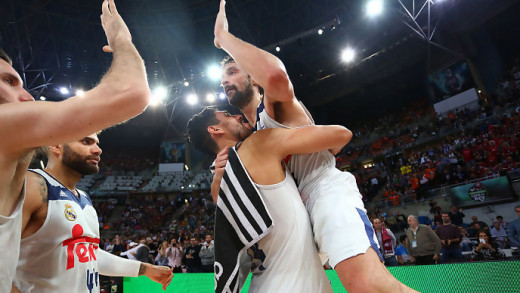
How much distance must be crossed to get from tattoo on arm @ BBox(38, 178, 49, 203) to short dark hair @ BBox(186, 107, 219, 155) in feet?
3.10

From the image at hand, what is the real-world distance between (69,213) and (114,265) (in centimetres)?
74

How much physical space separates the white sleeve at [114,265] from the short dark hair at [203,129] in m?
1.27

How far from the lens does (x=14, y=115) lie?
0.93 m

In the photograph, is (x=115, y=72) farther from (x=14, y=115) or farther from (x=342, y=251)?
(x=342, y=251)

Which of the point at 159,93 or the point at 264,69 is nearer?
the point at 264,69

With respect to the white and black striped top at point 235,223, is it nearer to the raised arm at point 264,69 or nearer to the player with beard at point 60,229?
the raised arm at point 264,69

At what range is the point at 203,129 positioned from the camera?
1943mm

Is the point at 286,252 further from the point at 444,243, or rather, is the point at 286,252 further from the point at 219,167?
the point at 444,243

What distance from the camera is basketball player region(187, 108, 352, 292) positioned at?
134cm

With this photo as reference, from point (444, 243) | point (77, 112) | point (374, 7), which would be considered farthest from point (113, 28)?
point (374, 7)

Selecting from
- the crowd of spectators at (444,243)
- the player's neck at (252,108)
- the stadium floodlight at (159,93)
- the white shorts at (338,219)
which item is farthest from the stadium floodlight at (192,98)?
the white shorts at (338,219)

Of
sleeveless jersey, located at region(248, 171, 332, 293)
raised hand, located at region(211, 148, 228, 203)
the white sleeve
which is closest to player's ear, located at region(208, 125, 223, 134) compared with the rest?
raised hand, located at region(211, 148, 228, 203)

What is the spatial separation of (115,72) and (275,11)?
12.4m

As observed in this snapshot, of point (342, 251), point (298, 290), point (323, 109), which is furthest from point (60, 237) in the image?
point (323, 109)
